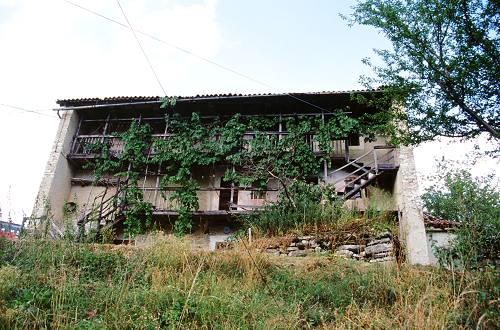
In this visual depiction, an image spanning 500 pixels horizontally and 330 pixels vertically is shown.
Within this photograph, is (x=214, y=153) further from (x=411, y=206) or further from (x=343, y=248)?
(x=343, y=248)

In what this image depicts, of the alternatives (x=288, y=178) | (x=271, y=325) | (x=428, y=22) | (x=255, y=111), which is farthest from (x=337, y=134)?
(x=271, y=325)

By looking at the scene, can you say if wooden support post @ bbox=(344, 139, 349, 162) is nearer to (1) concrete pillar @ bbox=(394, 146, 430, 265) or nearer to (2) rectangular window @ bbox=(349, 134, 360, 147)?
(2) rectangular window @ bbox=(349, 134, 360, 147)

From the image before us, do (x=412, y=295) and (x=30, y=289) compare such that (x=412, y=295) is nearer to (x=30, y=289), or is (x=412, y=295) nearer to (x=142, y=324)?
(x=142, y=324)

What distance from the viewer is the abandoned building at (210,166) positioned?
42.0 ft

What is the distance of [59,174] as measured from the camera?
47.8 ft

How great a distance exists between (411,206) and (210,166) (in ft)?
23.2

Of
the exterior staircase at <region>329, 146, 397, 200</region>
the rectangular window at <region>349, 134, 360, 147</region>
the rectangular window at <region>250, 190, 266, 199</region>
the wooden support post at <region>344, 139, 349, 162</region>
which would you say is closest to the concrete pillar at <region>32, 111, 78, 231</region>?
the rectangular window at <region>250, 190, 266, 199</region>

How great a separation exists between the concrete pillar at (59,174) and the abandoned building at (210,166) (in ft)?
0.12

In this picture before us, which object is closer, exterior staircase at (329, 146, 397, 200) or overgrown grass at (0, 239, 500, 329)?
overgrown grass at (0, 239, 500, 329)

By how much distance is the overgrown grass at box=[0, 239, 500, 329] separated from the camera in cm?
434

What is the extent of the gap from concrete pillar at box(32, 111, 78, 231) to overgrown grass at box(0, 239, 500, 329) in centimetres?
759

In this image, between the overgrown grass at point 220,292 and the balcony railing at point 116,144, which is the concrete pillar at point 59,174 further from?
the overgrown grass at point 220,292

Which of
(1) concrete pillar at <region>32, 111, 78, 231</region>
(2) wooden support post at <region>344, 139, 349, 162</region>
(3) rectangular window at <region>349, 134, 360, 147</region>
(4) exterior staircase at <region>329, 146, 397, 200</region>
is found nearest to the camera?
(4) exterior staircase at <region>329, 146, 397, 200</region>

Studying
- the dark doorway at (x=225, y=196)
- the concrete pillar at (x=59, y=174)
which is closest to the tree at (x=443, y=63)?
the dark doorway at (x=225, y=196)
